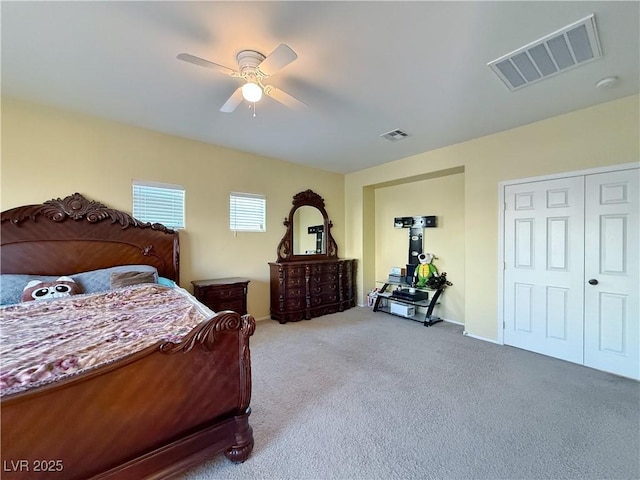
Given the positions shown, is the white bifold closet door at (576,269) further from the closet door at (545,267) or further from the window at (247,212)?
the window at (247,212)

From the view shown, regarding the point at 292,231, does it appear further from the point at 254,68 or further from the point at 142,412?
the point at 142,412

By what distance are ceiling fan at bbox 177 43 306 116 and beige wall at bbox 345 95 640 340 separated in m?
2.69

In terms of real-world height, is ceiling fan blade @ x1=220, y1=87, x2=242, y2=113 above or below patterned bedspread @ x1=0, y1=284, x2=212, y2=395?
above

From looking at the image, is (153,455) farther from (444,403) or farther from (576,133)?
(576,133)

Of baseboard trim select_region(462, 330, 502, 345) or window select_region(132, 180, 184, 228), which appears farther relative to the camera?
baseboard trim select_region(462, 330, 502, 345)

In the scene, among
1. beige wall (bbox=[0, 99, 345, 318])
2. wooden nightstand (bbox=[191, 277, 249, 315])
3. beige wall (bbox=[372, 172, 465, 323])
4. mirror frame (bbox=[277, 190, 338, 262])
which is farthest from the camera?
mirror frame (bbox=[277, 190, 338, 262])

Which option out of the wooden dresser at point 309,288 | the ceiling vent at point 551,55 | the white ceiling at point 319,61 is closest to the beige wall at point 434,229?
the wooden dresser at point 309,288

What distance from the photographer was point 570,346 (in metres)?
2.95

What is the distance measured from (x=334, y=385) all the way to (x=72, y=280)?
2.71 meters

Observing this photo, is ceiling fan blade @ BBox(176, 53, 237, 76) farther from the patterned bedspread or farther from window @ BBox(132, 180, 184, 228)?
window @ BBox(132, 180, 184, 228)

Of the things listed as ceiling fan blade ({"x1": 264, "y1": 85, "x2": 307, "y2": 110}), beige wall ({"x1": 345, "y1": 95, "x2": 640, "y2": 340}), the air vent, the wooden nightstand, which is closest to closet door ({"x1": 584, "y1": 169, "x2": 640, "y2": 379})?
beige wall ({"x1": 345, "y1": 95, "x2": 640, "y2": 340})

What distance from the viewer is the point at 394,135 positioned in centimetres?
359

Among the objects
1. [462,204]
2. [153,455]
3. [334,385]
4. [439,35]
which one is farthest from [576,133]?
[153,455]

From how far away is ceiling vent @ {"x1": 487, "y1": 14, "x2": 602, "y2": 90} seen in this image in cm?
181
